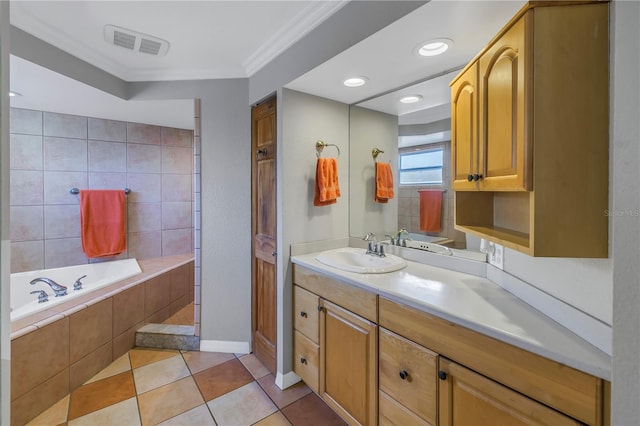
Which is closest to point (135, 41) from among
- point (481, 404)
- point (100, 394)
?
point (100, 394)

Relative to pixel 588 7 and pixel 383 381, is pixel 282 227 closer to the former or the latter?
pixel 383 381

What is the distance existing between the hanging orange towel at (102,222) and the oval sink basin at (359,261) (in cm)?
234

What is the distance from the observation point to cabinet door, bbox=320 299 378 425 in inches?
55.1

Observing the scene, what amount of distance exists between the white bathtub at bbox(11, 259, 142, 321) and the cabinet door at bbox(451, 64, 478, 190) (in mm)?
2615

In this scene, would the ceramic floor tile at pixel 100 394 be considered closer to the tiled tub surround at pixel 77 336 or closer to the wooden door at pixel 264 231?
the tiled tub surround at pixel 77 336

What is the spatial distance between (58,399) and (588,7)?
3068 millimetres

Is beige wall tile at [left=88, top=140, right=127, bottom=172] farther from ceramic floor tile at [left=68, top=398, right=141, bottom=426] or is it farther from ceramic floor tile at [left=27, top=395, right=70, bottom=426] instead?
ceramic floor tile at [left=68, top=398, right=141, bottom=426]

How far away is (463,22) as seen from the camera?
1.17 m

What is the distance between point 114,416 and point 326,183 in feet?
6.12

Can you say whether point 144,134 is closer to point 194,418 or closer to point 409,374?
point 194,418

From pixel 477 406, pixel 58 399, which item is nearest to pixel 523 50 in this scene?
pixel 477 406

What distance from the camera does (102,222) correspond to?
2.96 metres

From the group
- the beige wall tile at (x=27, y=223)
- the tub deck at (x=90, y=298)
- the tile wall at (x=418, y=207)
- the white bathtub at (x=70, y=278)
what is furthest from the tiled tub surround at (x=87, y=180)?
the tile wall at (x=418, y=207)

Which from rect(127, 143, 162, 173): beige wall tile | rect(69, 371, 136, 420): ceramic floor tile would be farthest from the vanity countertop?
rect(127, 143, 162, 173): beige wall tile
